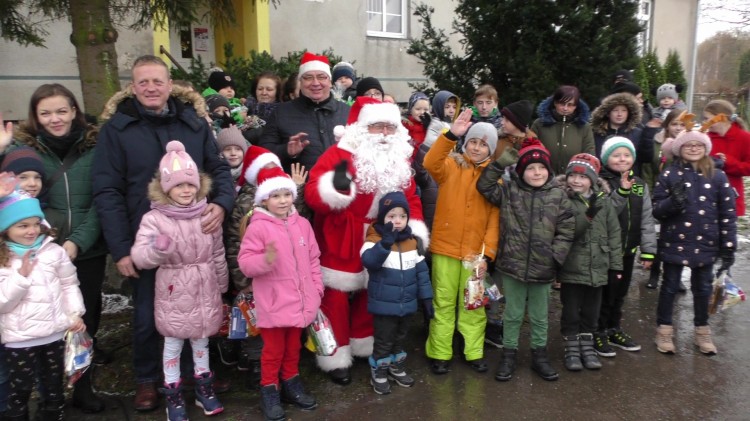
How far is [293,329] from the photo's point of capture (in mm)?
3680

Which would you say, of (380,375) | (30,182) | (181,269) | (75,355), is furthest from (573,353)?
(30,182)

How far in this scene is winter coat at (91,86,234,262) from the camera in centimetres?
349

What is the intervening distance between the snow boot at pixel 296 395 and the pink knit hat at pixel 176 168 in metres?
1.47

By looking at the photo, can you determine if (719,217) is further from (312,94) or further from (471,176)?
(312,94)

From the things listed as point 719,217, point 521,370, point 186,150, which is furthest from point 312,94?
point 719,217

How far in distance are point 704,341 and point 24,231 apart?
502 cm

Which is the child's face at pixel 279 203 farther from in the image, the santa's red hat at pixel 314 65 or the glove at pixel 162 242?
the santa's red hat at pixel 314 65

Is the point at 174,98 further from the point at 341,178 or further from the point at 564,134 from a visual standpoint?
the point at 564,134

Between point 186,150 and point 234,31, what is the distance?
7.79m

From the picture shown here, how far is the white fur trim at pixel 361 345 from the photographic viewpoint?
4312mm

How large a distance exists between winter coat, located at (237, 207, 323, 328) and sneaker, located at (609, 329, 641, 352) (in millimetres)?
2692

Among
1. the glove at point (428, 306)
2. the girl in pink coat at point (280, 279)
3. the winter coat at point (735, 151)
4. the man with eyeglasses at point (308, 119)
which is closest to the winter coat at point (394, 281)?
the glove at point (428, 306)

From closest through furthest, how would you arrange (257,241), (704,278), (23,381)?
(23,381), (257,241), (704,278)

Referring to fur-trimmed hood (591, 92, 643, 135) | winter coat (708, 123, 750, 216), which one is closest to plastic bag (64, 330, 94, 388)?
fur-trimmed hood (591, 92, 643, 135)
